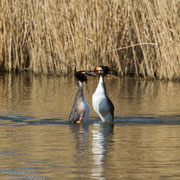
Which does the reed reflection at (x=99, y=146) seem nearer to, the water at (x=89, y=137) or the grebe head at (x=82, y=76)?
the water at (x=89, y=137)

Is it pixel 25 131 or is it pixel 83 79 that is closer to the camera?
pixel 25 131

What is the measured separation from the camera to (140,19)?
45.7 ft

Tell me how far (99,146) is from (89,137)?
2.08 feet

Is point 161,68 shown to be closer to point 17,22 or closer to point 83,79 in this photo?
point 17,22

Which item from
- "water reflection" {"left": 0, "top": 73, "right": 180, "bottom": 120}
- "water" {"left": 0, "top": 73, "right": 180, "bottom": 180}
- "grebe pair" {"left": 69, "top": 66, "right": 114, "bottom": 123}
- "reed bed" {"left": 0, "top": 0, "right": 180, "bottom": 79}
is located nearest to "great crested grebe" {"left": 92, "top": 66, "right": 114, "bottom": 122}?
"grebe pair" {"left": 69, "top": 66, "right": 114, "bottom": 123}

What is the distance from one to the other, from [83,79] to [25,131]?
3.97 ft

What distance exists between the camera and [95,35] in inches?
551

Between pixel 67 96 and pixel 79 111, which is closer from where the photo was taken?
pixel 79 111

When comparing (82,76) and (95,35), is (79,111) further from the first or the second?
(95,35)

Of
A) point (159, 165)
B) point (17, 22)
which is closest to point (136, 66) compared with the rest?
point (17, 22)

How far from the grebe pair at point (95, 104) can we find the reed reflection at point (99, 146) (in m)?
0.22

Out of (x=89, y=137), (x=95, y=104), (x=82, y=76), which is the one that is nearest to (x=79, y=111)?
(x=95, y=104)

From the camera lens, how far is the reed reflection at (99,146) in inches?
195

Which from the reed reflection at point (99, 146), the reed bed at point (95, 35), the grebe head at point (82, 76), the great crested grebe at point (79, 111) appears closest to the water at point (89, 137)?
the reed reflection at point (99, 146)
